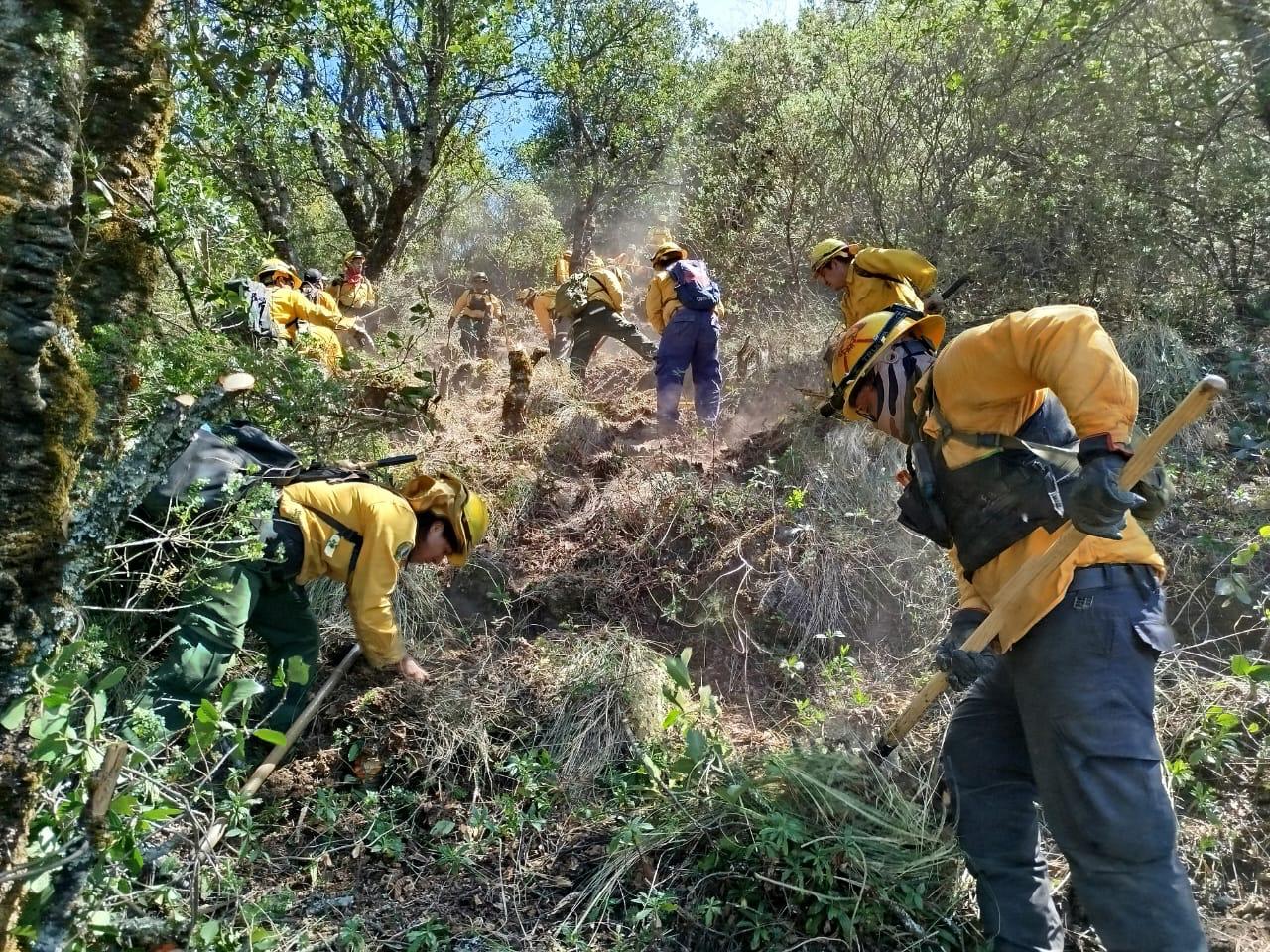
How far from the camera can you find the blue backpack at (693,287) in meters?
6.14

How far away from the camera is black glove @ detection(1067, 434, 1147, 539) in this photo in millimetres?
1909

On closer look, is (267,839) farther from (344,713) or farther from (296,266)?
(296,266)

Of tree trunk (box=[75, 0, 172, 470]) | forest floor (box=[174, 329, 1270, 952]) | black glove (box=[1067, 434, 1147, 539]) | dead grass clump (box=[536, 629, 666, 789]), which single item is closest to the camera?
tree trunk (box=[75, 0, 172, 470])

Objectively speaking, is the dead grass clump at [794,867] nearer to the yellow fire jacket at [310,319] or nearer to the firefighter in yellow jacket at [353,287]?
the yellow fire jacket at [310,319]

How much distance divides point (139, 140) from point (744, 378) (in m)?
5.56

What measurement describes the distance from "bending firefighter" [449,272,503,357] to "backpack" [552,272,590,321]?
201 cm

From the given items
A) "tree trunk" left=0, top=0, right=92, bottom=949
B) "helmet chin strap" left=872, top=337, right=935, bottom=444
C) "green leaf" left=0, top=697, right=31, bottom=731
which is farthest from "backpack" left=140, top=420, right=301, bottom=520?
"helmet chin strap" left=872, top=337, right=935, bottom=444

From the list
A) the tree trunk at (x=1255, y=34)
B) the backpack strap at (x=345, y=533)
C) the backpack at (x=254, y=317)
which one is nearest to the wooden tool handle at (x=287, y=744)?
the backpack strap at (x=345, y=533)

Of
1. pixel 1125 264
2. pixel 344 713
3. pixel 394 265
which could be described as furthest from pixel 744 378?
pixel 394 265

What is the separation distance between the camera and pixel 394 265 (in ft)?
37.5

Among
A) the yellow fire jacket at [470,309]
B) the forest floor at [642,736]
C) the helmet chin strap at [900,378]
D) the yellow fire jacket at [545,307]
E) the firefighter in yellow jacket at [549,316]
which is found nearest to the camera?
the forest floor at [642,736]

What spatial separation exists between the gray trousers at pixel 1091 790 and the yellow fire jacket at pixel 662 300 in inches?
173

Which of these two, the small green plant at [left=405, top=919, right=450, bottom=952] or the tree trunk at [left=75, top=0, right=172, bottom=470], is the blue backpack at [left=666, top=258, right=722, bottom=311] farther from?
the small green plant at [left=405, top=919, right=450, bottom=952]

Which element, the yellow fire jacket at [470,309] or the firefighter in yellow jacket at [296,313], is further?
the yellow fire jacket at [470,309]
